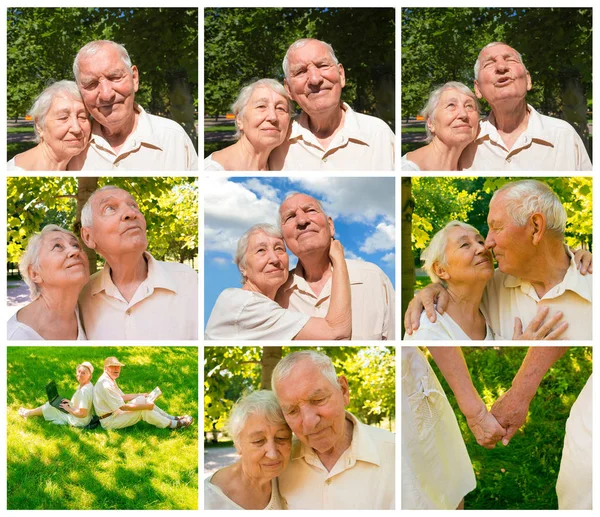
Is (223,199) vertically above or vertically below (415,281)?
above

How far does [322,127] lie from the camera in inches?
192

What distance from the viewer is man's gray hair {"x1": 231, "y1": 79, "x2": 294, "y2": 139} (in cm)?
483

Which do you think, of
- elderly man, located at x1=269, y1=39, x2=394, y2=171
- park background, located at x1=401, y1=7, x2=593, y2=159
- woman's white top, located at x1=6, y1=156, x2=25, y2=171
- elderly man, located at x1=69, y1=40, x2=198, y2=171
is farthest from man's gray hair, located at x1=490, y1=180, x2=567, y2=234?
woman's white top, located at x1=6, y1=156, x2=25, y2=171

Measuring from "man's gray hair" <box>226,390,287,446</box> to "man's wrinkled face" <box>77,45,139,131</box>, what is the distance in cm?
172

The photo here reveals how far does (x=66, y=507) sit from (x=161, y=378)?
3.02 ft

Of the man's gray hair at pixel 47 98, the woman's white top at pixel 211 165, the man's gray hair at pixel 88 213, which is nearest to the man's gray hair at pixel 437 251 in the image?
the woman's white top at pixel 211 165

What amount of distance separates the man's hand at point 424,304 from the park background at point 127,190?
1255mm

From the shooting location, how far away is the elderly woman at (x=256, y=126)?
4797 millimetres

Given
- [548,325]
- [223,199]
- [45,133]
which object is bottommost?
[548,325]

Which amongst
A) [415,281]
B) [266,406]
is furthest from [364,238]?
[266,406]

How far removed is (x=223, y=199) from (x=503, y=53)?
6.03 ft

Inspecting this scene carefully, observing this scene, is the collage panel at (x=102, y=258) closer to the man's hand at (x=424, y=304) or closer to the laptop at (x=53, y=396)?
the laptop at (x=53, y=396)

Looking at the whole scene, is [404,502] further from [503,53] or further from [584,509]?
[503,53]

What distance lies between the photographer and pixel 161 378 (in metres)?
4.90
